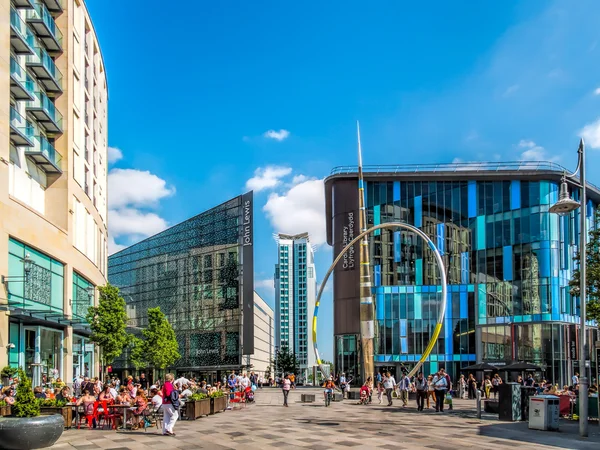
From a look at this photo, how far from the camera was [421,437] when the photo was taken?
18672mm

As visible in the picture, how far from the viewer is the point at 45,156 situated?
3650 cm

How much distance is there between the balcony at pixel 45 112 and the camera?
35.9m

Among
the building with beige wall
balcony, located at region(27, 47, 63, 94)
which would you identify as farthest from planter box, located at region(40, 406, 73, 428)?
the building with beige wall

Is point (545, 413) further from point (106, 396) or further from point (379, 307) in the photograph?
point (379, 307)

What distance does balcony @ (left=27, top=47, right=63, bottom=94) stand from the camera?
118ft

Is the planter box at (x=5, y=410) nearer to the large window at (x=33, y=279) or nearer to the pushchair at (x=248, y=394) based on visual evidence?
the large window at (x=33, y=279)

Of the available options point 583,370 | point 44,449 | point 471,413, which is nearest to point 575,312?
point 471,413

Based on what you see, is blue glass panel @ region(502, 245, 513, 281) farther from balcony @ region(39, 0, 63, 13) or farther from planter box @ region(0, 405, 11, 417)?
planter box @ region(0, 405, 11, 417)

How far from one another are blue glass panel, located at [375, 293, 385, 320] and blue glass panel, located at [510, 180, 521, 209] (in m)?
15.4

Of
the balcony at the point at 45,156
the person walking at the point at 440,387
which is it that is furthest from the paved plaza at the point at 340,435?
the balcony at the point at 45,156

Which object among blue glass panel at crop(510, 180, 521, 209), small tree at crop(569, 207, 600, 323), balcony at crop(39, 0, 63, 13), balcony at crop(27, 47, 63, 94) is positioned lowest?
small tree at crop(569, 207, 600, 323)

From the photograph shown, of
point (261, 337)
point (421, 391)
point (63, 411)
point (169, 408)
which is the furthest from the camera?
Result: point (261, 337)

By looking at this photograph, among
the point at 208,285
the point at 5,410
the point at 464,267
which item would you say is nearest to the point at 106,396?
the point at 5,410

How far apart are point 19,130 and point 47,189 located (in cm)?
650
